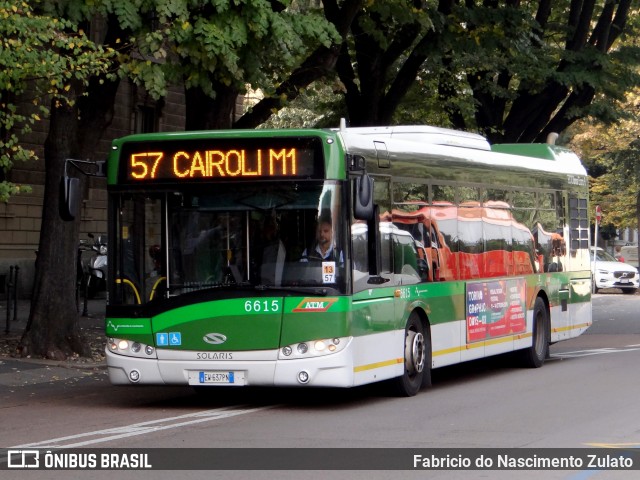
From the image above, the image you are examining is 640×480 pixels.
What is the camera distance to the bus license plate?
42.6 feet

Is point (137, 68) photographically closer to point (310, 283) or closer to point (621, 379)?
point (310, 283)

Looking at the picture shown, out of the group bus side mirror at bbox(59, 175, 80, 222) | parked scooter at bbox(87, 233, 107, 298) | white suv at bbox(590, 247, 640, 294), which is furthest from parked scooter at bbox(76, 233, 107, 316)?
white suv at bbox(590, 247, 640, 294)

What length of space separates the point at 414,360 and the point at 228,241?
2832 millimetres

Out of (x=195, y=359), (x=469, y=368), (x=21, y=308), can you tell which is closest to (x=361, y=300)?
(x=195, y=359)

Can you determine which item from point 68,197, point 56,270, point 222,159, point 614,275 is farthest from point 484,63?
point 614,275

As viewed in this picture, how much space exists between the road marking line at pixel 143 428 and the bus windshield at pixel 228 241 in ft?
4.06

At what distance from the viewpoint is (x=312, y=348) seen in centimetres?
1293

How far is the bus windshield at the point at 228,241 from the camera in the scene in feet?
42.5

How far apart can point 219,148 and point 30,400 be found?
3911mm

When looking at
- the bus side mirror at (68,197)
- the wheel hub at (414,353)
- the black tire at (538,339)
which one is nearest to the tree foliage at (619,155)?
the black tire at (538,339)

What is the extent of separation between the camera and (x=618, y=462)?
9.66m

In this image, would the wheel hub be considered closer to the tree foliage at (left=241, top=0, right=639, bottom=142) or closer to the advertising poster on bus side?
the advertising poster on bus side

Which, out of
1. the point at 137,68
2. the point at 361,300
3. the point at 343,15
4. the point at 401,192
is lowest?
the point at 361,300

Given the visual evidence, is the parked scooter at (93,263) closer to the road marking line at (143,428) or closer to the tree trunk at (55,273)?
the tree trunk at (55,273)
